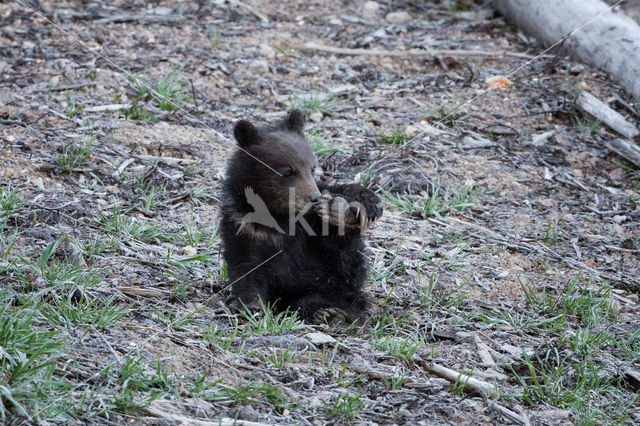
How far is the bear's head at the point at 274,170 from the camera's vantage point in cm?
493

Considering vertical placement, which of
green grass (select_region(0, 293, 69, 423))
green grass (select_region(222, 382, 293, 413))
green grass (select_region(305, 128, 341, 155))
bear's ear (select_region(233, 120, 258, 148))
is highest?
bear's ear (select_region(233, 120, 258, 148))

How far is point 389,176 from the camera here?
7113 millimetres

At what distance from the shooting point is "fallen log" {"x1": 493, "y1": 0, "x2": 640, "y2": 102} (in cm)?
841

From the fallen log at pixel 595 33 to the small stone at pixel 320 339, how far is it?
5098 millimetres

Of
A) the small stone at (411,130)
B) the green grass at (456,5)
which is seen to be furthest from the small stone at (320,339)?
the green grass at (456,5)

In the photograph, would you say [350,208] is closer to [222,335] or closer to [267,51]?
[222,335]

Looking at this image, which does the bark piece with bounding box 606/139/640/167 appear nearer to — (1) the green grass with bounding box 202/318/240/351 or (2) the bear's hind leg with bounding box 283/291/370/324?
(2) the bear's hind leg with bounding box 283/291/370/324

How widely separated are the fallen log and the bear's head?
4381mm

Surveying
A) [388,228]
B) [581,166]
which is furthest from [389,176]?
[581,166]

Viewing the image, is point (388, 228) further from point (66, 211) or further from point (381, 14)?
point (381, 14)

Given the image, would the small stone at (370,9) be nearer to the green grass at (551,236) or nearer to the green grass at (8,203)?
the green grass at (551,236)

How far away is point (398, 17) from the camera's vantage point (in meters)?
10.6

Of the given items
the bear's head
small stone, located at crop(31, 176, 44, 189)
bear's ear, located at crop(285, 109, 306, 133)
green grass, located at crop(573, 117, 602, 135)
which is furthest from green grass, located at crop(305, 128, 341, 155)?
green grass, located at crop(573, 117, 602, 135)

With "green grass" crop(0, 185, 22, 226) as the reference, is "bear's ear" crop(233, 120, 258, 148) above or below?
above
